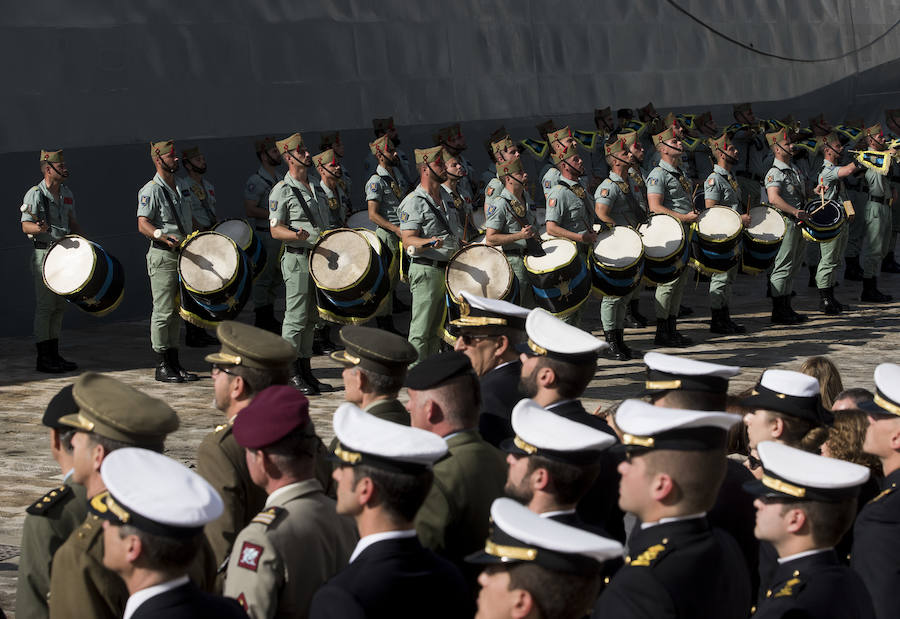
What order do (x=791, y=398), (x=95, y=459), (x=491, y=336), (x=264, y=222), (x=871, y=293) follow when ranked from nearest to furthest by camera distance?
(x=95, y=459) → (x=791, y=398) → (x=491, y=336) → (x=264, y=222) → (x=871, y=293)

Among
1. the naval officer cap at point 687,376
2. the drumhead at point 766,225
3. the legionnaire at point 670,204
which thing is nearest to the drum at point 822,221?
the drumhead at point 766,225

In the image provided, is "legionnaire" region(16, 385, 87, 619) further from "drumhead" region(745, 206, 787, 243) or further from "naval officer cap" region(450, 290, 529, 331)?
"drumhead" region(745, 206, 787, 243)

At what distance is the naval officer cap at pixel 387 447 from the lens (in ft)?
11.5

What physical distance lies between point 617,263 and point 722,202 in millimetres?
2146

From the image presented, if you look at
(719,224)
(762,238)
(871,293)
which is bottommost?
(871,293)

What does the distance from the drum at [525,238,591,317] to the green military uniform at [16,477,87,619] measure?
6963 millimetres

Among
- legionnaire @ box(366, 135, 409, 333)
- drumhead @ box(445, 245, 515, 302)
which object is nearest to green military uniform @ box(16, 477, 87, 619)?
drumhead @ box(445, 245, 515, 302)

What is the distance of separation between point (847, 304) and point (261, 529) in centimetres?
1191

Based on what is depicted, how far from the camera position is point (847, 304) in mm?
14641

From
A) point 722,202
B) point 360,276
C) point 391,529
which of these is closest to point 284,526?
point 391,529

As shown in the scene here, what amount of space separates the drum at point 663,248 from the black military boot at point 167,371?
400cm

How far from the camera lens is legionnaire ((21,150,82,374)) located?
1075 cm

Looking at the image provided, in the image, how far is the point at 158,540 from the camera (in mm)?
3107

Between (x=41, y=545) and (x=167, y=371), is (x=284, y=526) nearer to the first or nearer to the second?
(x=41, y=545)
